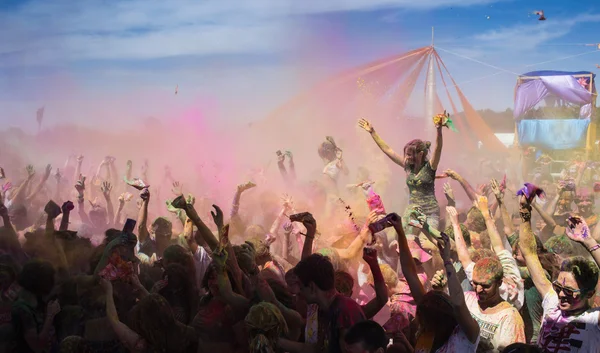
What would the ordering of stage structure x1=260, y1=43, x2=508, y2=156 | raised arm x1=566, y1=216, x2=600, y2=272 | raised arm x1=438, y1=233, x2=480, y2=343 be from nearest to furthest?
raised arm x1=438, y1=233, x2=480, y2=343 → raised arm x1=566, y1=216, x2=600, y2=272 → stage structure x1=260, y1=43, x2=508, y2=156

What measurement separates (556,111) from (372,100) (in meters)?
6.98

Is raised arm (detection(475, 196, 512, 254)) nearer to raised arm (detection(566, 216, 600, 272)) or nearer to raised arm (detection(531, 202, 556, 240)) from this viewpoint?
raised arm (detection(566, 216, 600, 272))

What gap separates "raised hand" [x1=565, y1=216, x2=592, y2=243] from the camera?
381cm

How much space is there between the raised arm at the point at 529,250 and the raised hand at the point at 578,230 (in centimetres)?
30

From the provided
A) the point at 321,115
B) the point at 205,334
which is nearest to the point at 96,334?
the point at 205,334

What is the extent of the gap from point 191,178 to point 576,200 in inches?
316

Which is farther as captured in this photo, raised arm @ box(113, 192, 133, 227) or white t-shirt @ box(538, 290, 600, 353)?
raised arm @ box(113, 192, 133, 227)

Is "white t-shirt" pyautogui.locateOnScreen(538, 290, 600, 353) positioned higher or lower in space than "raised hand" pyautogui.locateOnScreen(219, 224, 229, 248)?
lower

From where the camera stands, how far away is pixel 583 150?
702 inches

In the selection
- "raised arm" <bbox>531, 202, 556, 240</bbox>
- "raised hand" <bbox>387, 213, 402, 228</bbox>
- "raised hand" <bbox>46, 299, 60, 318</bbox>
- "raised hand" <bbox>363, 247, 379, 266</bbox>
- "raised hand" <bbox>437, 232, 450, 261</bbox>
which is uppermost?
"raised hand" <bbox>387, 213, 402, 228</bbox>

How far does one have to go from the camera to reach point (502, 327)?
3.62 meters

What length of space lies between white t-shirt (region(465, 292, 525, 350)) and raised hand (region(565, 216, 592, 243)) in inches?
23.3

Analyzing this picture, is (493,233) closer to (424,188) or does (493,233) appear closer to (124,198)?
(424,188)

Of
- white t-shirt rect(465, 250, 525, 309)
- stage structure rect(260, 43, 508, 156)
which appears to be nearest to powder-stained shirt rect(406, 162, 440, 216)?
white t-shirt rect(465, 250, 525, 309)
